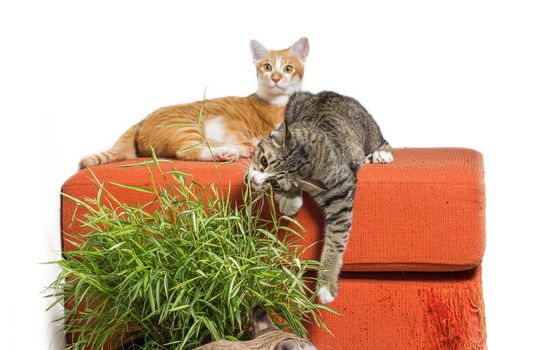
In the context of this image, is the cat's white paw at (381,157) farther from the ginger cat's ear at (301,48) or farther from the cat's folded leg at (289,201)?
the ginger cat's ear at (301,48)

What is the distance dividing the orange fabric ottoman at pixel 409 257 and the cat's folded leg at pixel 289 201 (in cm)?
9

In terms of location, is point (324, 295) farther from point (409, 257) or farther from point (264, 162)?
point (264, 162)

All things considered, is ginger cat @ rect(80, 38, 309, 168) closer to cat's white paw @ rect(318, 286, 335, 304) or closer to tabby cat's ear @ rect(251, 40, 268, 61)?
tabby cat's ear @ rect(251, 40, 268, 61)

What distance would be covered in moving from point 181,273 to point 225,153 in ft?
2.63

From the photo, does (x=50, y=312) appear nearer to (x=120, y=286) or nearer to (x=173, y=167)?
(x=120, y=286)

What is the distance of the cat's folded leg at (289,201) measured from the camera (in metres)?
2.74

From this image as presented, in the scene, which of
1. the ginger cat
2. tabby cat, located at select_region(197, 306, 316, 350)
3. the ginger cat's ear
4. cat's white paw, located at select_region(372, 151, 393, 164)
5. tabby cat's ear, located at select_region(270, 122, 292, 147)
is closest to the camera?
tabby cat, located at select_region(197, 306, 316, 350)

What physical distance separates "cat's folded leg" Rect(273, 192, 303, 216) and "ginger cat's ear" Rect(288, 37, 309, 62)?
114cm

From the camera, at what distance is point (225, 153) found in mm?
3240

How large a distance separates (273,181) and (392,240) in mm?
482

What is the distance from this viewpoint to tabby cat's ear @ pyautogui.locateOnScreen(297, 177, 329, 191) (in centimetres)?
271

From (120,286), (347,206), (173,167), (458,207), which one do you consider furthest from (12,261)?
(458,207)

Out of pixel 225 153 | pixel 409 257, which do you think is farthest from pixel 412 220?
pixel 225 153

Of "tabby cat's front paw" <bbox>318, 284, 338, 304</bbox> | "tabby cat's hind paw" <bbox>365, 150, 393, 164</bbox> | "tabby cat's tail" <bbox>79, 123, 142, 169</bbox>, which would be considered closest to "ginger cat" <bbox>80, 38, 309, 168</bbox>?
"tabby cat's tail" <bbox>79, 123, 142, 169</bbox>
